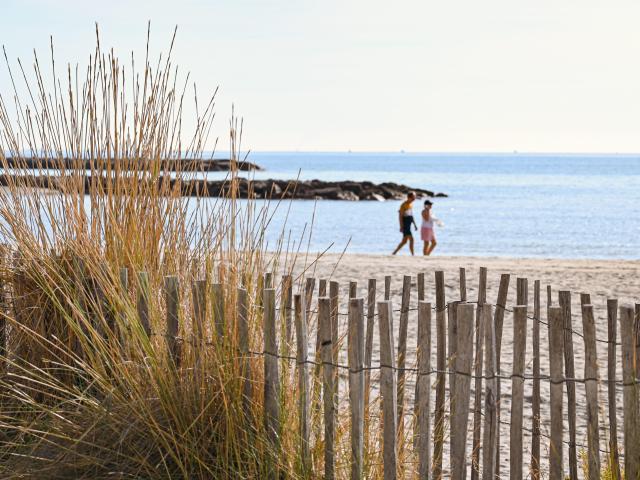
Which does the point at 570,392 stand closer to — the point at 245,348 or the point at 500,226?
the point at 245,348

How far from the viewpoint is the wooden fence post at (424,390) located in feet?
8.80

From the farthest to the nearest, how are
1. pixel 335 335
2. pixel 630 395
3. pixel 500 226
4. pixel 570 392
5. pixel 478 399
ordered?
pixel 500 226 < pixel 478 399 < pixel 570 392 < pixel 335 335 < pixel 630 395

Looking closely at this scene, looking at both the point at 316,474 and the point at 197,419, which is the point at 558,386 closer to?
the point at 316,474

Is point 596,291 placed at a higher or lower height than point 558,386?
lower

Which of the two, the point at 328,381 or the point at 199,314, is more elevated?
the point at 199,314

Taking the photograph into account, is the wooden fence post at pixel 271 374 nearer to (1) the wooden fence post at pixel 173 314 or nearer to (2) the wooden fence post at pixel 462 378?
(1) the wooden fence post at pixel 173 314

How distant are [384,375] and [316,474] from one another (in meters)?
0.42

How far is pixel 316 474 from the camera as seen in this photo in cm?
283

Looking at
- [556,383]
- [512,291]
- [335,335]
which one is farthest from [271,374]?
[512,291]

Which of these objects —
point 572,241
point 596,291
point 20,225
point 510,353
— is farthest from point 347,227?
point 20,225

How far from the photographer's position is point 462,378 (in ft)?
8.80

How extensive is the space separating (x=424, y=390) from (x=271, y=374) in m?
0.48

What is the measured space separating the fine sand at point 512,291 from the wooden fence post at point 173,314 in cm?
84

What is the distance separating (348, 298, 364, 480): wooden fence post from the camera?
8.76ft
